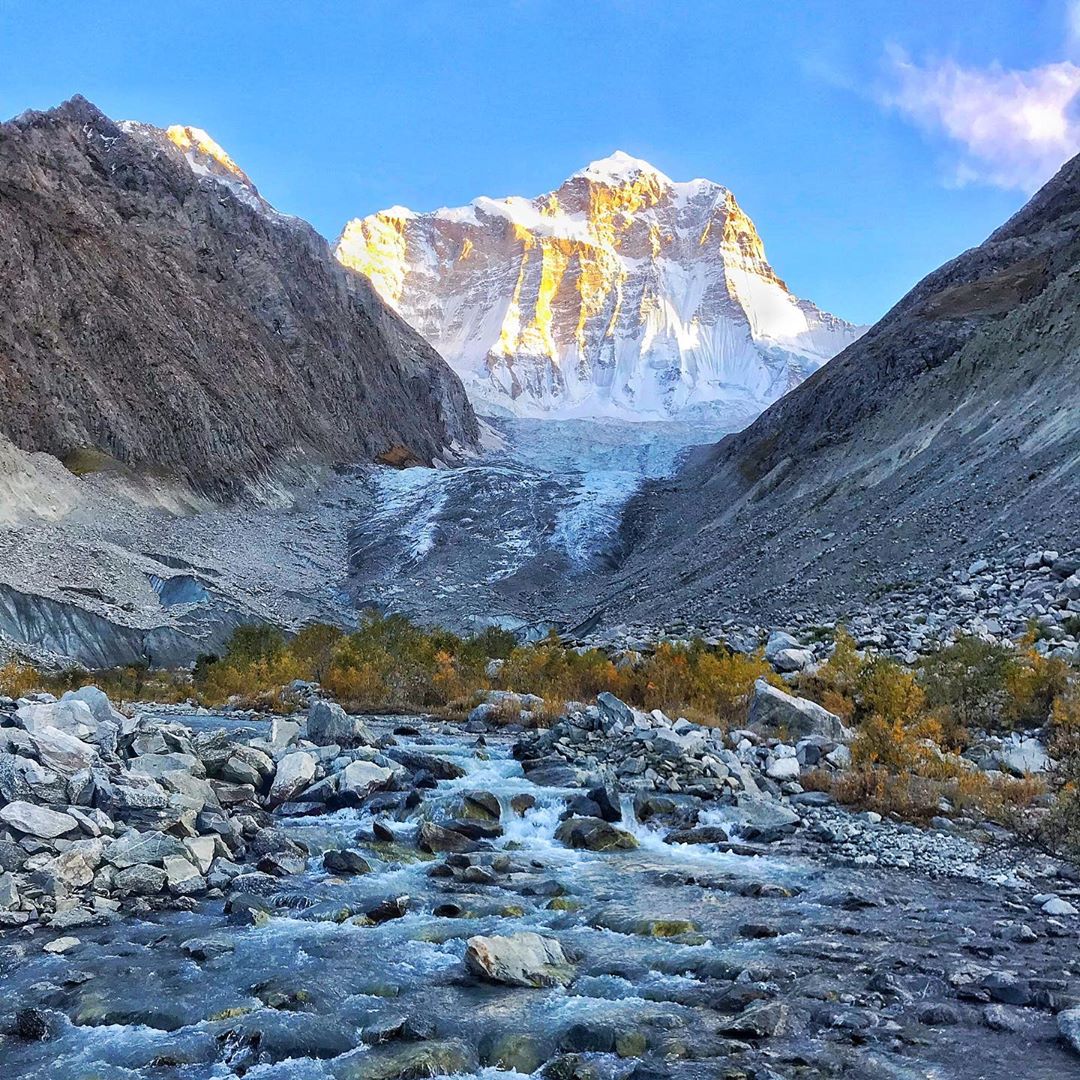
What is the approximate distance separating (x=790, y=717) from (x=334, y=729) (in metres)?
7.66

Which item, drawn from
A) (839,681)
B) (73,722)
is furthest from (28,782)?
(839,681)

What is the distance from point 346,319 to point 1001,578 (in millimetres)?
70820

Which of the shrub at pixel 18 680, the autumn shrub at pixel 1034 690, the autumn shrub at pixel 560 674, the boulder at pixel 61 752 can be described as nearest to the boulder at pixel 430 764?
the boulder at pixel 61 752

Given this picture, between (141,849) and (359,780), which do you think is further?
(359,780)

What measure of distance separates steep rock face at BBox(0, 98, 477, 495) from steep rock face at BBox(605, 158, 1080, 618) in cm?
2585

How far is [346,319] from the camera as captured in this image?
83625mm

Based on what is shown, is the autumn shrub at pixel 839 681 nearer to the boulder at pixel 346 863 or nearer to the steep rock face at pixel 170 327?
the boulder at pixel 346 863

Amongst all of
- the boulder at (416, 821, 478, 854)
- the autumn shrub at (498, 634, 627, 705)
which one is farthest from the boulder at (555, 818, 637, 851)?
the autumn shrub at (498, 634, 627, 705)

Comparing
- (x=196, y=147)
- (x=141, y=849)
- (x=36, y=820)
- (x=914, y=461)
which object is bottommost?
(x=141, y=849)

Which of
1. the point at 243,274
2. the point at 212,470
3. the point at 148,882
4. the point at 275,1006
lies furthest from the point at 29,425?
the point at 275,1006

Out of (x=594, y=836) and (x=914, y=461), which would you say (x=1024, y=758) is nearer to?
(x=594, y=836)

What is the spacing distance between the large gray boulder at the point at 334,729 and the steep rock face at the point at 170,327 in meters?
35.6

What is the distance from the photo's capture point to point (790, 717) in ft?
50.3

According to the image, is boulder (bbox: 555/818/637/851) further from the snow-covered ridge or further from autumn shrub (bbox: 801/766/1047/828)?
the snow-covered ridge
